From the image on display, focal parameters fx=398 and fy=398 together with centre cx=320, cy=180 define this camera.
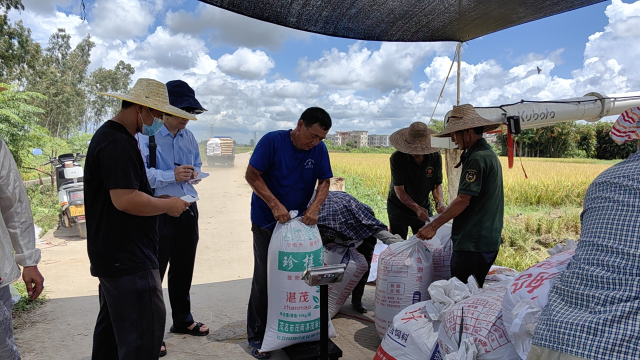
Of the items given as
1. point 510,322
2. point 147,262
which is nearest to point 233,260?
point 147,262

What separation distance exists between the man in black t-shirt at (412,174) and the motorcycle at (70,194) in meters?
5.15

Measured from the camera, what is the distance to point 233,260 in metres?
5.88

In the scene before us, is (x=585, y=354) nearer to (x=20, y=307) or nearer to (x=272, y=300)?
(x=272, y=300)

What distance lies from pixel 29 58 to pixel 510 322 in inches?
1000

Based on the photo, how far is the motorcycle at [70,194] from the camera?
6.80 m

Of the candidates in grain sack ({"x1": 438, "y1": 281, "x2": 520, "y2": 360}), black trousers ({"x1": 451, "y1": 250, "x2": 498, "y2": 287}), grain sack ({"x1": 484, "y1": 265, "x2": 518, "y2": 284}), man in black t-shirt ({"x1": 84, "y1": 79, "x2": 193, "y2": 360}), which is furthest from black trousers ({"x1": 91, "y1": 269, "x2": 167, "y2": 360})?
grain sack ({"x1": 484, "y1": 265, "x2": 518, "y2": 284})

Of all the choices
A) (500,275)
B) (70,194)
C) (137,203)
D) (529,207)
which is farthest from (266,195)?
(529,207)

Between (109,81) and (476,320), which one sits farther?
(109,81)

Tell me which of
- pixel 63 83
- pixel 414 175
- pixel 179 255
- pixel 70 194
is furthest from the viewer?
pixel 63 83

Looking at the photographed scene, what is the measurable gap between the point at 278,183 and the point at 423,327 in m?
1.39

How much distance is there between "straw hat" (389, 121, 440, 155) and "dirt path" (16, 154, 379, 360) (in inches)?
62.9

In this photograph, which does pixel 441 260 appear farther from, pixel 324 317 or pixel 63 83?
pixel 63 83

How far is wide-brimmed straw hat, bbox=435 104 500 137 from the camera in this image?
9.02 ft

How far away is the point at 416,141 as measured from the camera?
381 centimetres
